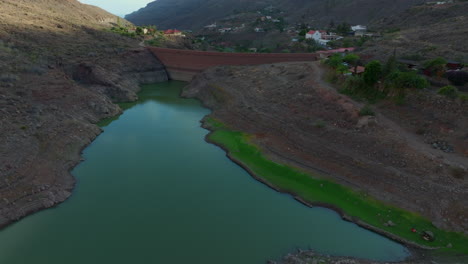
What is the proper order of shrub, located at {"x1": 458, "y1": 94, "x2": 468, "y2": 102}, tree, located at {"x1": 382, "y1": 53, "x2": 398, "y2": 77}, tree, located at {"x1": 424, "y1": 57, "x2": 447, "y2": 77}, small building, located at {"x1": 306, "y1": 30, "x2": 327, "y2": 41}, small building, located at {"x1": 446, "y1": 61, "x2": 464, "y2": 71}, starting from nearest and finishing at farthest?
shrub, located at {"x1": 458, "y1": 94, "x2": 468, "y2": 102}
tree, located at {"x1": 382, "y1": 53, "x2": 398, "y2": 77}
tree, located at {"x1": 424, "y1": 57, "x2": 447, "y2": 77}
small building, located at {"x1": 446, "y1": 61, "x2": 464, "y2": 71}
small building, located at {"x1": 306, "y1": 30, "x2": 327, "y2": 41}

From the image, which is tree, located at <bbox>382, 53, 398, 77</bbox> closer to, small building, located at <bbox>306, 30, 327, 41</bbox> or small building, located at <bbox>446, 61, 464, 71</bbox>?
small building, located at <bbox>446, 61, 464, 71</bbox>

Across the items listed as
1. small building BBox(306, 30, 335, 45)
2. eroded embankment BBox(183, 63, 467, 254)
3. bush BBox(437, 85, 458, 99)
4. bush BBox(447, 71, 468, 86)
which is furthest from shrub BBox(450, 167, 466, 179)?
small building BBox(306, 30, 335, 45)

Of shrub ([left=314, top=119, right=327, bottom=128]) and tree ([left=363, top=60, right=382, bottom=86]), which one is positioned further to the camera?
tree ([left=363, top=60, right=382, bottom=86])

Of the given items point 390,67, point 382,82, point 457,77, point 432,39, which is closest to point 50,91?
point 382,82

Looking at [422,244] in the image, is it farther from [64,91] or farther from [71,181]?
[64,91]

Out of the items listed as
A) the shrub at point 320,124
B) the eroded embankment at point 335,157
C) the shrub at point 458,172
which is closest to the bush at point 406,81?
the eroded embankment at point 335,157

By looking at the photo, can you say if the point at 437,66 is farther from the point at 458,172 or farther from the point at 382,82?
the point at 458,172
